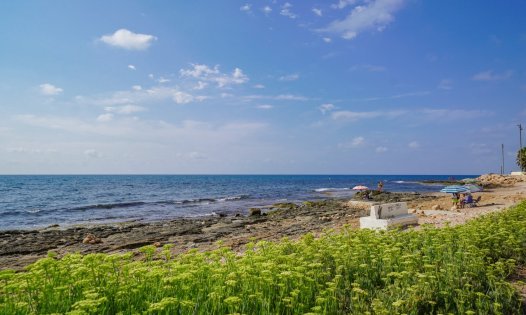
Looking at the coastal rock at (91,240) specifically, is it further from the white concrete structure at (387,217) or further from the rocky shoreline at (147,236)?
the white concrete structure at (387,217)

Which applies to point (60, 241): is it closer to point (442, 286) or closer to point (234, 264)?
point (234, 264)

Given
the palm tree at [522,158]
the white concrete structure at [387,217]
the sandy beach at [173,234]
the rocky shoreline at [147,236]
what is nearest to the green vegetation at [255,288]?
the white concrete structure at [387,217]

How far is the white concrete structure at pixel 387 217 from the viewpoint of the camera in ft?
48.9

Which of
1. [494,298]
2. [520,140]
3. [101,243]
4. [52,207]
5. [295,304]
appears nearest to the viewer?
[295,304]

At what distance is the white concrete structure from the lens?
48.9 ft

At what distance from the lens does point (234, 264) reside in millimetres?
6410

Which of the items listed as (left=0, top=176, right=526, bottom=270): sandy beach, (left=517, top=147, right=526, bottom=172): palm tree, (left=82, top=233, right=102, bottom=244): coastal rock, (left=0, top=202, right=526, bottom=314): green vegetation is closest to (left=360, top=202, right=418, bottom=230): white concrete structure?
(left=0, top=176, right=526, bottom=270): sandy beach

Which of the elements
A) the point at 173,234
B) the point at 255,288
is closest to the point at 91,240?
the point at 173,234

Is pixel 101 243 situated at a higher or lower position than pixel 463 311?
lower

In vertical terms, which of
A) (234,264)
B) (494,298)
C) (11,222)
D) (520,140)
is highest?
(520,140)

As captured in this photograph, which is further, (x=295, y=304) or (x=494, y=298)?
(x=494, y=298)

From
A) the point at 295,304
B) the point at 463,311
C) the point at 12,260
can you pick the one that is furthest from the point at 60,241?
the point at 463,311

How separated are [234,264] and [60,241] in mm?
17595

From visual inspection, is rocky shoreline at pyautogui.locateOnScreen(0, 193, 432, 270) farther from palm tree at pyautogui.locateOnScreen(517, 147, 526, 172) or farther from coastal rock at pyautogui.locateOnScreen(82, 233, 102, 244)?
palm tree at pyautogui.locateOnScreen(517, 147, 526, 172)
